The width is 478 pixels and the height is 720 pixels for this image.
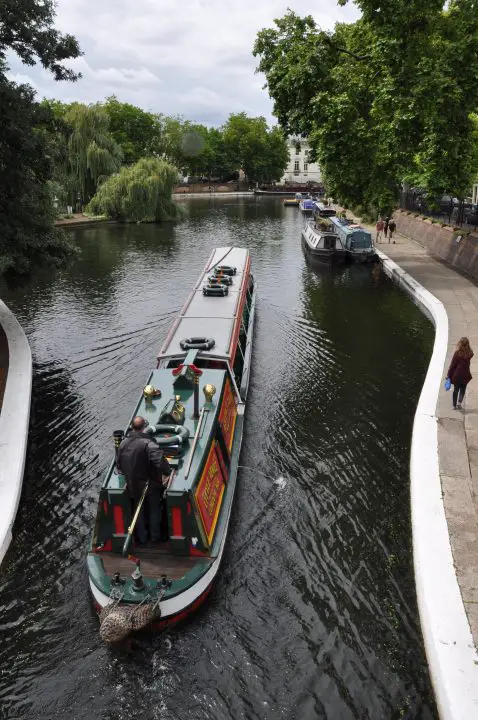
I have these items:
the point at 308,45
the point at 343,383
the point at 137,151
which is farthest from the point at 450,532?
the point at 137,151

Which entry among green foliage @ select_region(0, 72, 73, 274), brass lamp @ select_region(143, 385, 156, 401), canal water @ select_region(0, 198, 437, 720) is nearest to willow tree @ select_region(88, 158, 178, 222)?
canal water @ select_region(0, 198, 437, 720)

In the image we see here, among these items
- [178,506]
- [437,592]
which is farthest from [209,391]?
[437,592]

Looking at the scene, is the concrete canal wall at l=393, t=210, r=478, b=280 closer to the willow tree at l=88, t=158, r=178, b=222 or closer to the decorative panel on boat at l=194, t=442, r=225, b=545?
the decorative panel on boat at l=194, t=442, r=225, b=545

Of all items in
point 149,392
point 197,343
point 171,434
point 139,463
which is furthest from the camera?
point 197,343

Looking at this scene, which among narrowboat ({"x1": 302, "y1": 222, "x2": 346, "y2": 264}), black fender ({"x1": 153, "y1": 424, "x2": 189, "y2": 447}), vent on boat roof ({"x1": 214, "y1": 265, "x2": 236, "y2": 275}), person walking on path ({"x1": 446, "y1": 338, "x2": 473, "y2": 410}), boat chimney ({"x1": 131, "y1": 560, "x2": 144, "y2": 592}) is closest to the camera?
boat chimney ({"x1": 131, "y1": 560, "x2": 144, "y2": 592})

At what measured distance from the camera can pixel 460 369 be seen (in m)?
11.8

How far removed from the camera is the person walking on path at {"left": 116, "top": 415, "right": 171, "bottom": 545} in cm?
755

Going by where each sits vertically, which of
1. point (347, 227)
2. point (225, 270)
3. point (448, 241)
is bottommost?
point (225, 270)

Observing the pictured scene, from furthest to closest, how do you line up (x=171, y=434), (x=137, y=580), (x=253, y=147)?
(x=253, y=147), (x=171, y=434), (x=137, y=580)

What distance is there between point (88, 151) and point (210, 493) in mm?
47831

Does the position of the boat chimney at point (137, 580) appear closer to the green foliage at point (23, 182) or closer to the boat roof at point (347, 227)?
the green foliage at point (23, 182)

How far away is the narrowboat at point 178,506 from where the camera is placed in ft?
23.4

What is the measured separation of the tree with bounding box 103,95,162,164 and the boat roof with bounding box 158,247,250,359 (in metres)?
69.8

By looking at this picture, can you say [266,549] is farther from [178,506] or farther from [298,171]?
[298,171]
